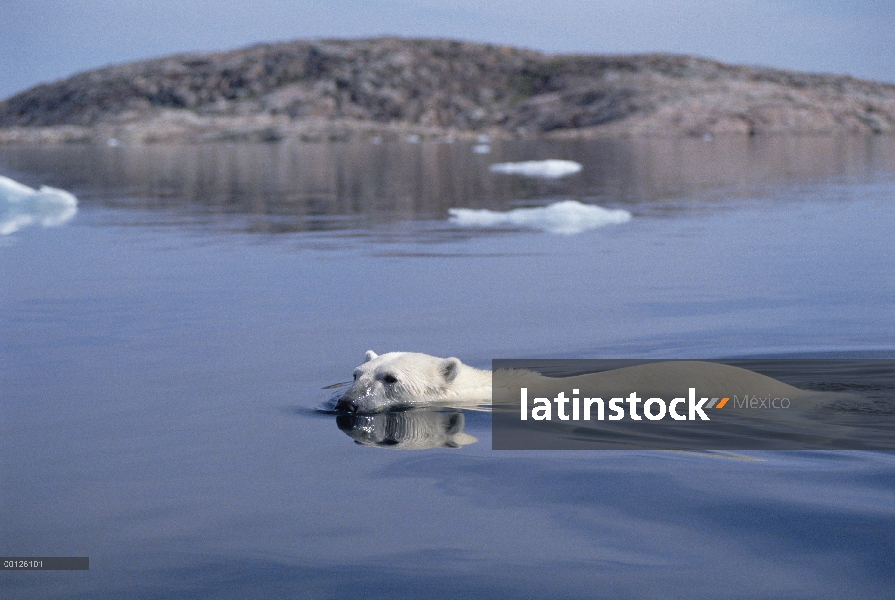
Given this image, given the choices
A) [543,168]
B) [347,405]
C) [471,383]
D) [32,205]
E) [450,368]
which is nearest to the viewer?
[347,405]

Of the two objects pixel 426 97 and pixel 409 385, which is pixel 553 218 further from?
pixel 426 97

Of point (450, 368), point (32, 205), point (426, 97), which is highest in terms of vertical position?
point (426, 97)

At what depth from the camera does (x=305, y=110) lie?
140 metres

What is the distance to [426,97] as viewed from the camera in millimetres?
151000

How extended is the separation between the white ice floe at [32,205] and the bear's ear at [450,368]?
16.0 meters

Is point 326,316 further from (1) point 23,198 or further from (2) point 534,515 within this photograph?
(1) point 23,198

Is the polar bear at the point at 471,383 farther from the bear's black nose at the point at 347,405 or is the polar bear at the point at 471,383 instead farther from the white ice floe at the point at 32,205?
the white ice floe at the point at 32,205

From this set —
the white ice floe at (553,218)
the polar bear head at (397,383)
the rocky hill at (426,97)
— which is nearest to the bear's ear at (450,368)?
the polar bear head at (397,383)

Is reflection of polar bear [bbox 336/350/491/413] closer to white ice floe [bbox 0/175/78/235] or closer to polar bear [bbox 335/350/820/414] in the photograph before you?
polar bear [bbox 335/350/820/414]

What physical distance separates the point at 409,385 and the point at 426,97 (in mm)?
147492

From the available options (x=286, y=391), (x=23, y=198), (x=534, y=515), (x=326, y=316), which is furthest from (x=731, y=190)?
(x=534, y=515)

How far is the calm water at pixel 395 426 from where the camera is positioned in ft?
14.2

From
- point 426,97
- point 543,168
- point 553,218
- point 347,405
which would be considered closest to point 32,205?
point 553,218

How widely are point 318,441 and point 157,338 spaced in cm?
360
